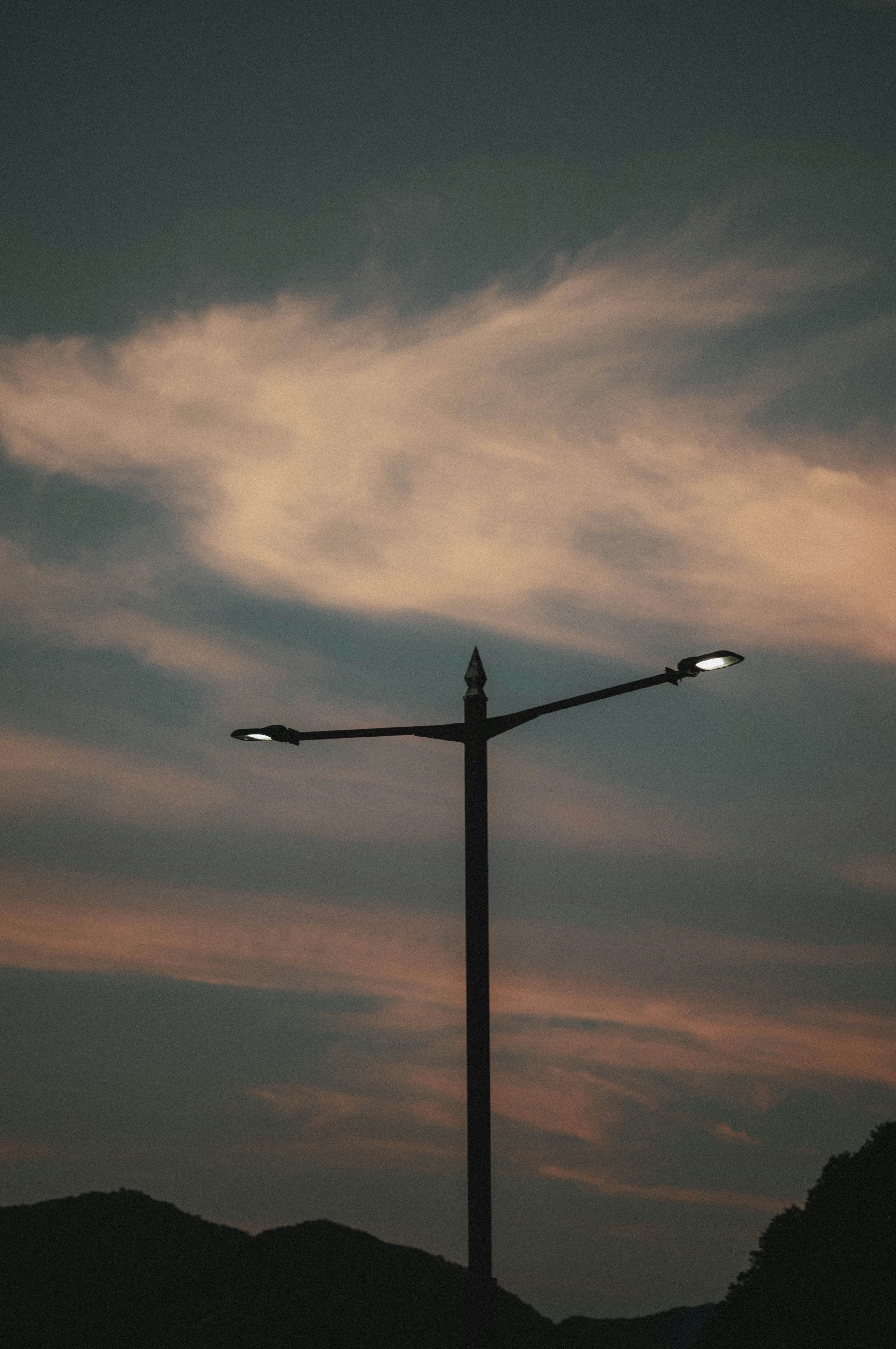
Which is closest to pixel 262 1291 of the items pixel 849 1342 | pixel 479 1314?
pixel 849 1342

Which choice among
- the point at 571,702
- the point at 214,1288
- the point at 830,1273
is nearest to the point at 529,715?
the point at 571,702

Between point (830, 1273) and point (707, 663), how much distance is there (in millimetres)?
29419

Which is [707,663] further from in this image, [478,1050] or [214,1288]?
[214,1288]

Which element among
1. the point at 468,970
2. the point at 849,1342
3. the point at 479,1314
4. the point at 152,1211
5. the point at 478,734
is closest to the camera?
the point at 479,1314

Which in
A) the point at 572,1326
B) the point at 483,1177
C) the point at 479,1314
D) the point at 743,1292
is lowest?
the point at 572,1326

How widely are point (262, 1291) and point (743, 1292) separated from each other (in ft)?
263

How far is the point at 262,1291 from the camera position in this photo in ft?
338

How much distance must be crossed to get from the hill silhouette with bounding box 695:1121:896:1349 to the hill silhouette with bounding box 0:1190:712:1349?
198 feet

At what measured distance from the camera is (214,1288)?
4252 inches

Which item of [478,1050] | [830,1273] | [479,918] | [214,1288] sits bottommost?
[214,1288]

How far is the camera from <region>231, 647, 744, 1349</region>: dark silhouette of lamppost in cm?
838

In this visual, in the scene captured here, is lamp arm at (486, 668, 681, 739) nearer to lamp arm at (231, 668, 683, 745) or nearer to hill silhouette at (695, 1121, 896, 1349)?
lamp arm at (231, 668, 683, 745)

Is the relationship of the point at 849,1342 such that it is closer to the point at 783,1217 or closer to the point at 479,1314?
the point at 783,1217

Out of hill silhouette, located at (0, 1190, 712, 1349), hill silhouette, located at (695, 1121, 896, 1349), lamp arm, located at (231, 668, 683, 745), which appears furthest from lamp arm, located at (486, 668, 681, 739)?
hill silhouette, located at (0, 1190, 712, 1349)
